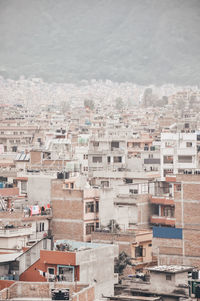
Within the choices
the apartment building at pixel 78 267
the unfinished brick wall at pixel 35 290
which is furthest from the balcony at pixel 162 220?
the unfinished brick wall at pixel 35 290

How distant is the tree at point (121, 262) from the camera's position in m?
19.7

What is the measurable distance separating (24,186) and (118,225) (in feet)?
15.4

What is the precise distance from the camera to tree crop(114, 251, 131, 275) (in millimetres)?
19672

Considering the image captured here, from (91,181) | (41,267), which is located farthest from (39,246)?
(91,181)

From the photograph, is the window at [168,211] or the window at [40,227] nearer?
the window at [40,227]

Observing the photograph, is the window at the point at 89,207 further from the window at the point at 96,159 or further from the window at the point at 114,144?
the window at the point at 114,144

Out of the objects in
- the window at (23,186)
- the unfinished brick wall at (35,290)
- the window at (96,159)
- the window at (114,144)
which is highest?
the window at (114,144)

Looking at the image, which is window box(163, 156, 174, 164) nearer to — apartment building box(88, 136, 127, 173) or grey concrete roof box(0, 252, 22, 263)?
apartment building box(88, 136, 127, 173)

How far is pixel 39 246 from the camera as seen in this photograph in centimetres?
1766

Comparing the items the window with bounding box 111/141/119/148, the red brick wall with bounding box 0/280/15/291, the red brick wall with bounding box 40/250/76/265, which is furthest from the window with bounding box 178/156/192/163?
the red brick wall with bounding box 0/280/15/291

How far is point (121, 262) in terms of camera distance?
20.0m

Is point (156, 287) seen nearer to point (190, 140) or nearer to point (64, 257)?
point (64, 257)

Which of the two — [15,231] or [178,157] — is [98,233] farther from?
[178,157]

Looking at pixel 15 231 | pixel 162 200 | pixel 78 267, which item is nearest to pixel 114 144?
pixel 162 200
